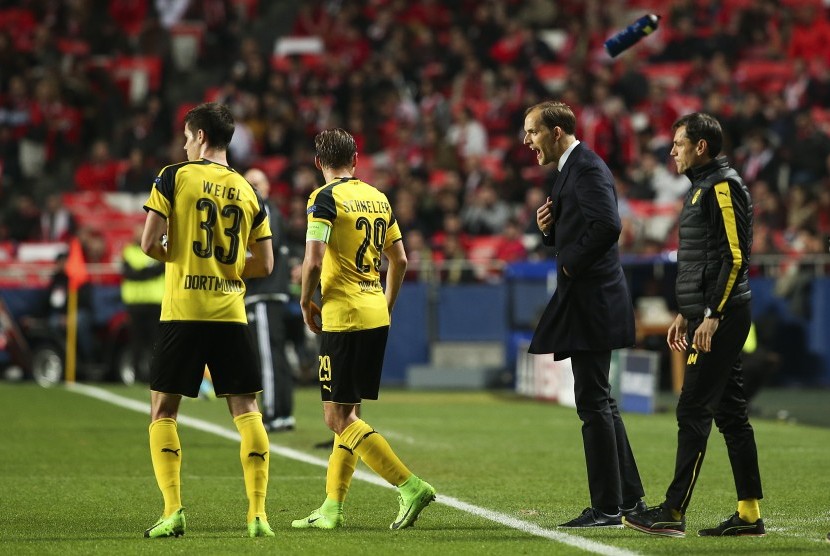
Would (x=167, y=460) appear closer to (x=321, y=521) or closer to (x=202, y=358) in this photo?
(x=202, y=358)

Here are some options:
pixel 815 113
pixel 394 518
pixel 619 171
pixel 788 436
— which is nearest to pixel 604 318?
pixel 394 518

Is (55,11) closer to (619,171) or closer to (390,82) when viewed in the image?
(390,82)

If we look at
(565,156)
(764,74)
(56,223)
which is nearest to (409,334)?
(56,223)

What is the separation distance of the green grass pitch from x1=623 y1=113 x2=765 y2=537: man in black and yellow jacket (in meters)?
0.20

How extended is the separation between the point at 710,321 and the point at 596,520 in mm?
1165

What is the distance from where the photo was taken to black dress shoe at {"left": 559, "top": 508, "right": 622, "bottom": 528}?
754 centimetres

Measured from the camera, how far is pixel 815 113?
23422 mm

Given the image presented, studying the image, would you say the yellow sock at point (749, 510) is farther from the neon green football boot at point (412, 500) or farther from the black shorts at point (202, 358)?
the black shorts at point (202, 358)

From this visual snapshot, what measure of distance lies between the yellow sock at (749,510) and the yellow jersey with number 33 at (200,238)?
266cm

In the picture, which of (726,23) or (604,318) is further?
(726,23)

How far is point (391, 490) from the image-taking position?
364 inches

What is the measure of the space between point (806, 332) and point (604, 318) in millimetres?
12775

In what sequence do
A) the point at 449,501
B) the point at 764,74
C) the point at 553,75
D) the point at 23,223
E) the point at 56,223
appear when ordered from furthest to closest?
the point at 553,75 → the point at 764,74 → the point at 23,223 → the point at 56,223 → the point at 449,501

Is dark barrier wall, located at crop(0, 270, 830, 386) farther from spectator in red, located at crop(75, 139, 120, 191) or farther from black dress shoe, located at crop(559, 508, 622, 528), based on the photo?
black dress shoe, located at crop(559, 508, 622, 528)
